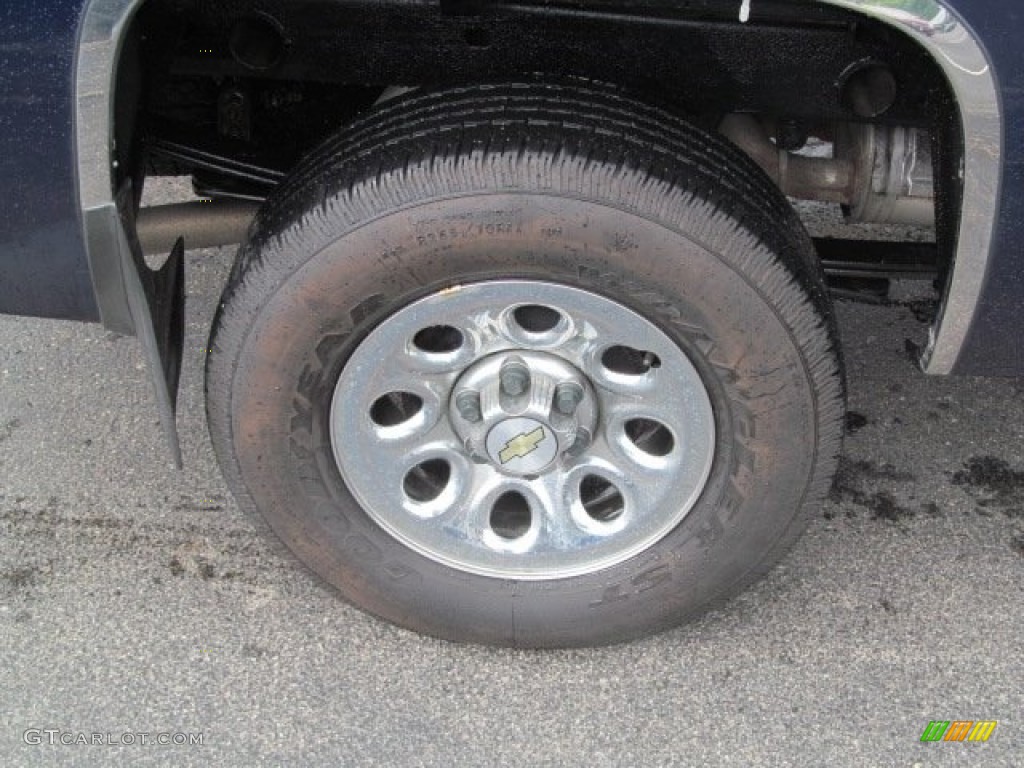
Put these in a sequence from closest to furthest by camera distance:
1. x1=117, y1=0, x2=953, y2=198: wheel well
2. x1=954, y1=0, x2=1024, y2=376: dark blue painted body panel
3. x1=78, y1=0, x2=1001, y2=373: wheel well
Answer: x1=954, y1=0, x2=1024, y2=376: dark blue painted body panel, x1=78, y1=0, x2=1001, y2=373: wheel well, x1=117, y1=0, x2=953, y2=198: wheel well

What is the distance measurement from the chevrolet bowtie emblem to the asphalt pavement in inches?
18.4

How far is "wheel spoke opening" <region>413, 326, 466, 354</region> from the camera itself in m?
2.54

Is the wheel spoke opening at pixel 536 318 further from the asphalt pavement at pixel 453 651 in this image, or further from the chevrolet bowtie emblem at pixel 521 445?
the asphalt pavement at pixel 453 651

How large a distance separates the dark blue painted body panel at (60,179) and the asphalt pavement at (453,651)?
2.33 feet

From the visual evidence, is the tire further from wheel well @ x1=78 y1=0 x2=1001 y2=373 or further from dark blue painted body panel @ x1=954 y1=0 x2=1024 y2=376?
dark blue painted body panel @ x1=954 y1=0 x2=1024 y2=376

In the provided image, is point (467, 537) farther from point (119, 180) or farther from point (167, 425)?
point (119, 180)

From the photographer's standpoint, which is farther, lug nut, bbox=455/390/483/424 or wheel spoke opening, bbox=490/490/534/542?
wheel spoke opening, bbox=490/490/534/542

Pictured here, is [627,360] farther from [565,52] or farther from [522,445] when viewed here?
[565,52]

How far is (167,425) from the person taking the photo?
7.68 feet

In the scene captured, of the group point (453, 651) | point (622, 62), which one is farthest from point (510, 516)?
point (622, 62)

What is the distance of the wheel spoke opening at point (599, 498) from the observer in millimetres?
2607

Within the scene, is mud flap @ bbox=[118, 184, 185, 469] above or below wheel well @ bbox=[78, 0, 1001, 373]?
below

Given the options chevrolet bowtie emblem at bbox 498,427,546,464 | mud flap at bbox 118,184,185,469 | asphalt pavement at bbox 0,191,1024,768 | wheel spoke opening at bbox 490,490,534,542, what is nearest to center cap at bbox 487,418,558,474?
chevrolet bowtie emblem at bbox 498,427,546,464

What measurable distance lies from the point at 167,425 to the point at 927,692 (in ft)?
5.44
